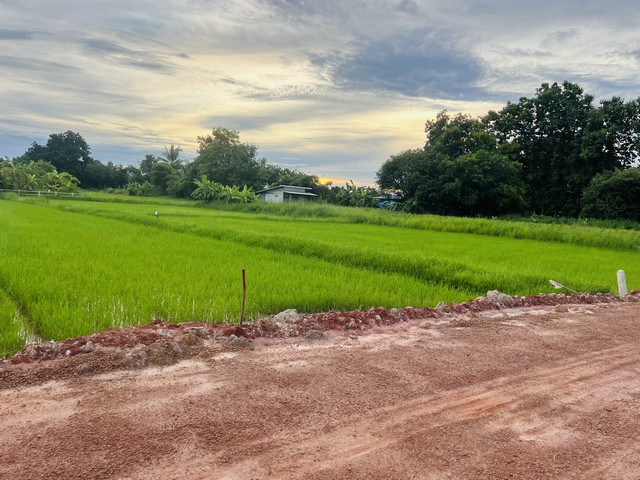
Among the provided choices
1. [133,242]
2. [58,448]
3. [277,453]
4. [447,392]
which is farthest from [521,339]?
[133,242]

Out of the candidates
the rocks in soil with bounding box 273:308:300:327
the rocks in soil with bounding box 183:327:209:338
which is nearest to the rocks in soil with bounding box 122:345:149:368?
the rocks in soil with bounding box 183:327:209:338

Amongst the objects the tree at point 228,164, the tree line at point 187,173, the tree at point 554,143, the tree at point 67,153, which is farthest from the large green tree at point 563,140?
the tree at point 67,153

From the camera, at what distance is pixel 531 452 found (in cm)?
235

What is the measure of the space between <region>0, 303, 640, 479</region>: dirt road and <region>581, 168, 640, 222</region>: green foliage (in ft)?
75.2

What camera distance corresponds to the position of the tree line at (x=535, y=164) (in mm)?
25516

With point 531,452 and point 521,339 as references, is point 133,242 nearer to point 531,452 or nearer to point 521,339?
point 521,339

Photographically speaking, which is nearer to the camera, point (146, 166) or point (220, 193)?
point (220, 193)

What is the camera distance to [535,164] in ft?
102

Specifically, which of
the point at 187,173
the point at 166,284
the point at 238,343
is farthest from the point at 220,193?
the point at 238,343

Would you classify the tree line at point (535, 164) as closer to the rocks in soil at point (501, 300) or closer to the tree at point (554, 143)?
the tree at point (554, 143)

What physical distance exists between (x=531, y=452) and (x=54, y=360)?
3.21 meters

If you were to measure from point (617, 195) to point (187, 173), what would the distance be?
1380 inches

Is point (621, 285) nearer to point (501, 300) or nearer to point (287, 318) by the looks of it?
point (501, 300)

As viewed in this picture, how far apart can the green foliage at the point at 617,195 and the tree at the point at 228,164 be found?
1080 inches
